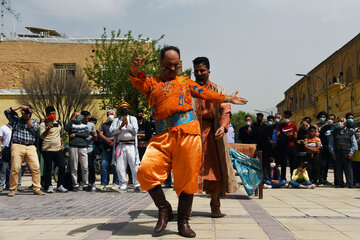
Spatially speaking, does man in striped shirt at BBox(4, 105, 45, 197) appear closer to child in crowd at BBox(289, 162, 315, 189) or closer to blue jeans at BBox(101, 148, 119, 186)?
blue jeans at BBox(101, 148, 119, 186)

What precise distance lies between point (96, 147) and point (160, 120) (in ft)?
23.4

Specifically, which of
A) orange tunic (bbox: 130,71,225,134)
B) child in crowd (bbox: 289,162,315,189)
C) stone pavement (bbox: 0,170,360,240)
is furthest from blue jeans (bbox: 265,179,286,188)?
orange tunic (bbox: 130,71,225,134)

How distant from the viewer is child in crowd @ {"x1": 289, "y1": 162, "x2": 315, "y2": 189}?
10.5 metres

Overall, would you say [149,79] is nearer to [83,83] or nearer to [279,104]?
[83,83]

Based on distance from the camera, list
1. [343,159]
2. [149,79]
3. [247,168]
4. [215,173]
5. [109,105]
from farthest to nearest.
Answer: [109,105] < [343,159] < [247,168] < [215,173] < [149,79]

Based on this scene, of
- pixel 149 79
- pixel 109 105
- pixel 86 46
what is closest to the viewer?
pixel 149 79

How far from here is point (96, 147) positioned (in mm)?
11242

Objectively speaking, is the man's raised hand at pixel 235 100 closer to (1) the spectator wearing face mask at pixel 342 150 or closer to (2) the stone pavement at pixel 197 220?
(2) the stone pavement at pixel 197 220

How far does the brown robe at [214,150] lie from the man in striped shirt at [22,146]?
543 centimetres

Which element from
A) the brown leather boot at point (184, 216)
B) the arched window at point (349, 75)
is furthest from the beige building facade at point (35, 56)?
the brown leather boot at point (184, 216)

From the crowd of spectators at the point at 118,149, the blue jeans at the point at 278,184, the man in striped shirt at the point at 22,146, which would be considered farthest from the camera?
the blue jeans at the point at 278,184

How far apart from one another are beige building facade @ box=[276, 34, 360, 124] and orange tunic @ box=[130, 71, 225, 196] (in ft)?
84.4

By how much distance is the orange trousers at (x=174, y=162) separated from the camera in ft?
14.0

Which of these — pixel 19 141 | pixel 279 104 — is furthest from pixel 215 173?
pixel 279 104
